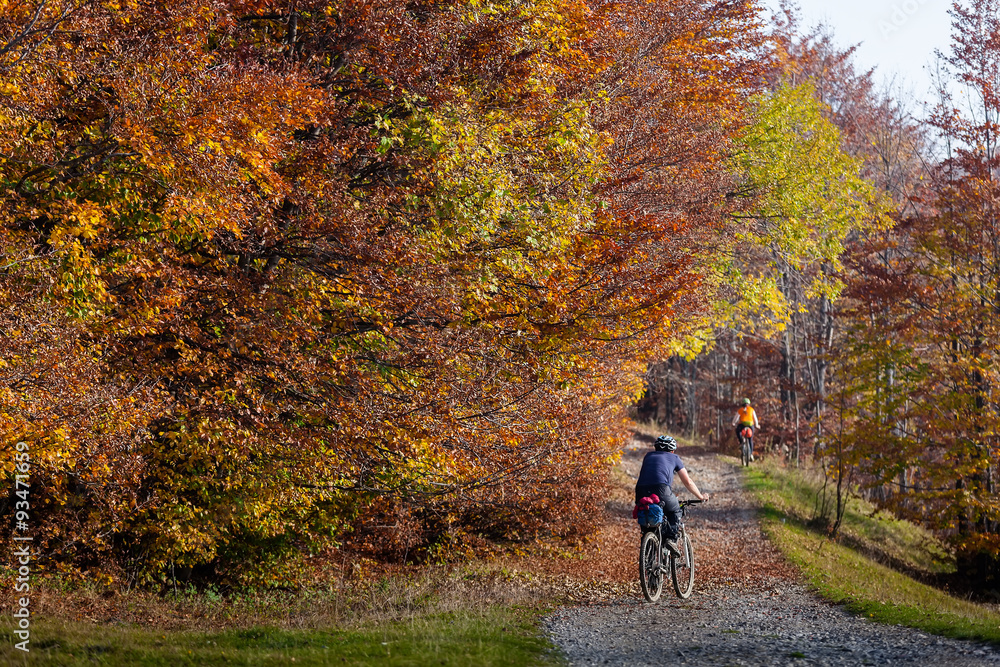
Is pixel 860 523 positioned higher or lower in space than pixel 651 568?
lower

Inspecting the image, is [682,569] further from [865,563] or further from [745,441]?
[745,441]

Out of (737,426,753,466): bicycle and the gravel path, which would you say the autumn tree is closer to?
the gravel path

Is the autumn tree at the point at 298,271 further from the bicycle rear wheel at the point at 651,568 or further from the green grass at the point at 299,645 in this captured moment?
the bicycle rear wheel at the point at 651,568

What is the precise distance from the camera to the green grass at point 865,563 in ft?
30.6

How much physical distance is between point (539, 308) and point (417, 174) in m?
2.64

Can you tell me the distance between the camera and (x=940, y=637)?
27.2ft

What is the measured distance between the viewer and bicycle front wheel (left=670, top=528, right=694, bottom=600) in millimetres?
10148

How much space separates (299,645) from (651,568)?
4.36 meters

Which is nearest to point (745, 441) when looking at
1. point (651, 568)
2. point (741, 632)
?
point (651, 568)

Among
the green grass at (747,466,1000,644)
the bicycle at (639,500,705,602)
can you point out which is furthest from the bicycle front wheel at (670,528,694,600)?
the green grass at (747,466,1000,644)

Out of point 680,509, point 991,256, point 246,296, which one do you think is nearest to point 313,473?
point 246,296

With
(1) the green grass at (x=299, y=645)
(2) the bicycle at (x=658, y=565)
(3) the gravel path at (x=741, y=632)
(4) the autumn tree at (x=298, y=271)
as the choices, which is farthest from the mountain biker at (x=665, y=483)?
(1) the green grass at (x=299, y=645)

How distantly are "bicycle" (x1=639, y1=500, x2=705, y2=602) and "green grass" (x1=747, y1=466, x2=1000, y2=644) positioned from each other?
77.7 inches

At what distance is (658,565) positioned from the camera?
993 cm
